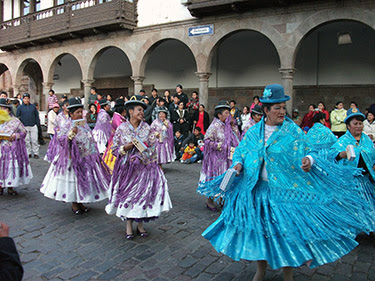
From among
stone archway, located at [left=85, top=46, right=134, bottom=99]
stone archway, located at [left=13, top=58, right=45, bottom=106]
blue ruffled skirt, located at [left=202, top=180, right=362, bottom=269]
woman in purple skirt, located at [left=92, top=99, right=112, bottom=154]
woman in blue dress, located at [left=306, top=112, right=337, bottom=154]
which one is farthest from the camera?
stone archway, located at [left=13, top=58, right=45, bottom=106]

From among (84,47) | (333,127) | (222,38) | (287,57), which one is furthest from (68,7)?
(333,127)

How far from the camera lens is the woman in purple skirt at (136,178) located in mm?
4570

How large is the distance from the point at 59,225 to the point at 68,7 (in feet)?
50.7

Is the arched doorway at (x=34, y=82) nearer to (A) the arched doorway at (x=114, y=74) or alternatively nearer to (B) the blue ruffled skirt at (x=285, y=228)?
(A) the arched doorway at (x=114, y=74)

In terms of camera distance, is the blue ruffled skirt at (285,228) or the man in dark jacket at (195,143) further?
the man in dark jacket at (195,143)

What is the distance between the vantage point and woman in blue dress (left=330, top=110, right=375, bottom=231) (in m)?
4.57

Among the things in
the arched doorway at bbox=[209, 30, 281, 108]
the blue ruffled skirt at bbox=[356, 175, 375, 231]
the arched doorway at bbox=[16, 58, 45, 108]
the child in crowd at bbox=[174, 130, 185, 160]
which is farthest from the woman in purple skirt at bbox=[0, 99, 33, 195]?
the arched doorway at bbox=[16, 58, 45, 108]

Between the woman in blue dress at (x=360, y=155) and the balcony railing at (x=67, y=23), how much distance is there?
41.4ft

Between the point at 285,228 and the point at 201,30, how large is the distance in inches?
465

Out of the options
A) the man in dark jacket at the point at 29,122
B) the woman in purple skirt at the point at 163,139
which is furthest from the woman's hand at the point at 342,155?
the man in dark jacket at the point at 29,122

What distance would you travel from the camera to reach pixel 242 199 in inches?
127

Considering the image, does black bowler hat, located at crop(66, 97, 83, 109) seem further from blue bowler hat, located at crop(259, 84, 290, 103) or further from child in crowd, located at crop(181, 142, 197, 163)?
child in crowd, located at crop(181, 142, 197, 163)

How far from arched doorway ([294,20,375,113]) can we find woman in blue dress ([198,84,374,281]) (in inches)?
420

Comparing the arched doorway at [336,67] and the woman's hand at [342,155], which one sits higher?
the arched doorway at [336,67]
